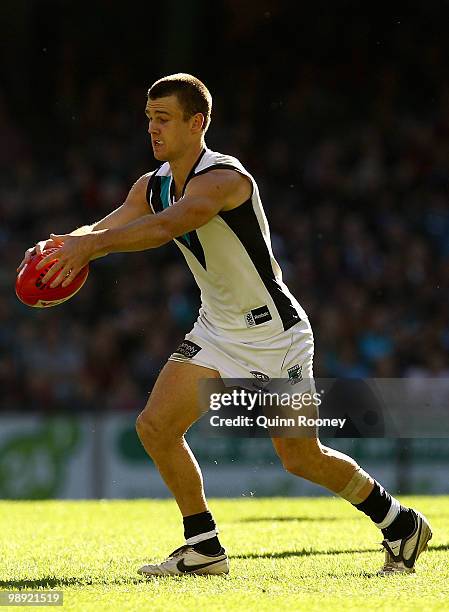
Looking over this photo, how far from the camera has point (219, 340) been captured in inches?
234

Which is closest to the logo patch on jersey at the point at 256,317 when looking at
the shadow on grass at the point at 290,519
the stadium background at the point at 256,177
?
the shadow on grass at the point at 290,519

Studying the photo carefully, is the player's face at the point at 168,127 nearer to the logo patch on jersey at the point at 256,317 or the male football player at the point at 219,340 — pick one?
the male football player at the point at 219,340

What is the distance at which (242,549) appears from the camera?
6977mm

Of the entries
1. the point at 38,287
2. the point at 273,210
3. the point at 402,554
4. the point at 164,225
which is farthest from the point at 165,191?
the point at 273,210

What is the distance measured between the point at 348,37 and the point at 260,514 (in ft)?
37.5

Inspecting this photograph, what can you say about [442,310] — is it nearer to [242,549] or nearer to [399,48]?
[399,48]

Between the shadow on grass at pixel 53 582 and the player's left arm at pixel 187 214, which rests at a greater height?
the player's left arm at pixel 187 214

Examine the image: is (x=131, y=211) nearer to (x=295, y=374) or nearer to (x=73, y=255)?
(x=73, y=255)

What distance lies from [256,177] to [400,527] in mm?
11792

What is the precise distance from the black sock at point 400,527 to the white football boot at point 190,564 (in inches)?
31.4

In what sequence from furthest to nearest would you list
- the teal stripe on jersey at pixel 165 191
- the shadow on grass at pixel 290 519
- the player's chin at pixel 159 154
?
the shadow on grass at pixel 290 519, the teal stripe on jersey at pixel 165 191, the player's chin at pixel 159 154

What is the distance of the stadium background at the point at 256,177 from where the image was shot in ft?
40.7

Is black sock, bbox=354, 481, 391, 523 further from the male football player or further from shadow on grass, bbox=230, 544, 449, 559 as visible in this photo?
shadow on grass, bbox=230, 544, 449, 559

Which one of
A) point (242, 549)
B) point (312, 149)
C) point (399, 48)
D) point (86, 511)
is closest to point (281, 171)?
point (312, 149)
